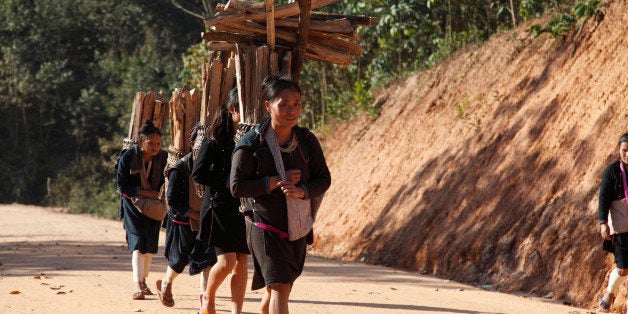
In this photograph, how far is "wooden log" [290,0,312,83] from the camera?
9297mm

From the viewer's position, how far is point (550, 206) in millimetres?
Result: 12078

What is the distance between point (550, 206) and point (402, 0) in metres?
10.7

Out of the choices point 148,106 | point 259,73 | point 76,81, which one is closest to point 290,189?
point 259,73

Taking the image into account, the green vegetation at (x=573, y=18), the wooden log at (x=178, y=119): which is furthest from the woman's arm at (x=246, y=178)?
the green vegetation at (x=573, y=18)

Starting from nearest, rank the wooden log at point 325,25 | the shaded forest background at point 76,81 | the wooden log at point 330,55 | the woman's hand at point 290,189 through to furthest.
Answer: the woman's hand at point 290,189
the wooden log at point 325,25
the wooden log at point 330,55
the shaded forest background at point 76,81

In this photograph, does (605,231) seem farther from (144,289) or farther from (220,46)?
(144,289)

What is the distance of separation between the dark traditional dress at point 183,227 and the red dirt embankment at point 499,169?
4.00 metres

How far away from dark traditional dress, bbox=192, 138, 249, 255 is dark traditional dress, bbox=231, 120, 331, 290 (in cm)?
104

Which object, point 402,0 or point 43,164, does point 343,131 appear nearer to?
point 402,0

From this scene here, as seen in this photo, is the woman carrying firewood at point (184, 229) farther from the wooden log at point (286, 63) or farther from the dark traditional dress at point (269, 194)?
the dark traditional dress at point (269, 194)

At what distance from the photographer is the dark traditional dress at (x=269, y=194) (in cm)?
632

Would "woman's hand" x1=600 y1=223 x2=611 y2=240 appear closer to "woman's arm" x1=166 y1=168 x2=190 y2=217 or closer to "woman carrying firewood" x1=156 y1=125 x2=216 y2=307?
"woman carrying firewood" x1=156 y1=125 x2=216 y2=307

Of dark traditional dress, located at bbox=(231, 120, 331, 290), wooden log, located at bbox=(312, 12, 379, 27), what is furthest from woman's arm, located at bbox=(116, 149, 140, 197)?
dark traditional dress, located at bbox=(231, 120, 331, 290)

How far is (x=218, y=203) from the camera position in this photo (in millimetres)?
7559
